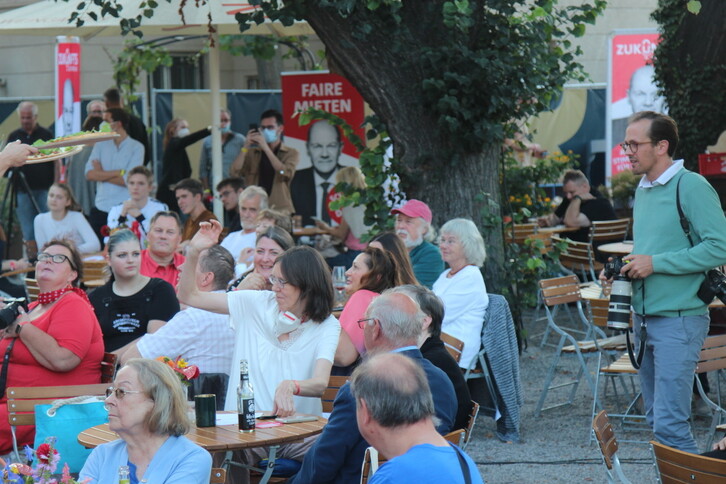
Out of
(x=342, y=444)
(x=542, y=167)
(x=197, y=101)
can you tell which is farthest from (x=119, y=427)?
(x=197, y=101)

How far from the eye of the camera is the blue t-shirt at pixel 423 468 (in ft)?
9.66

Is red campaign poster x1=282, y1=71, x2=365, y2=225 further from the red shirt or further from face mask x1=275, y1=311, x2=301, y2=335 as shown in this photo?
face mask x1=275, y1=311, x2=301, y2=335

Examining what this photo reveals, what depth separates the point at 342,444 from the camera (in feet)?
13.2

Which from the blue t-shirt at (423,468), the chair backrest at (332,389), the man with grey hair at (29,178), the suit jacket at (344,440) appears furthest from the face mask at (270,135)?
the blue t-shirt at (423,468)

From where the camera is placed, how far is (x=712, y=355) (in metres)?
6.09

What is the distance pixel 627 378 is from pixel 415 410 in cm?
674

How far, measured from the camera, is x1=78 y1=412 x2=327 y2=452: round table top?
4.37 m

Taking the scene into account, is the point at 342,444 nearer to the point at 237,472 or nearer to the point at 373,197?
the point at 237,472

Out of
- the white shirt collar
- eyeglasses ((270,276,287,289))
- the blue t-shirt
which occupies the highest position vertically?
the white shirt collar

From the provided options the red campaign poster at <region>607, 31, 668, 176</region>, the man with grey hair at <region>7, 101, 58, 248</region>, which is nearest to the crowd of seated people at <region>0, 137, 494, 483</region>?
the man with grey hair at <region>7, 101, 58, 248</region>

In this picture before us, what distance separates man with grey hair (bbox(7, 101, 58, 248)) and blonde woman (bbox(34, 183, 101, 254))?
3144 mm

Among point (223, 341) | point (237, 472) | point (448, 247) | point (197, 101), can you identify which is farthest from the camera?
point (197, 101)

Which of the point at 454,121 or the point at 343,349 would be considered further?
the point at 454,121

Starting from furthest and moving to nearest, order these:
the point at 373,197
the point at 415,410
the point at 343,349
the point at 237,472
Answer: the point at 373,197, the point at 343,349, the point at 237,472, the point at 415,410
